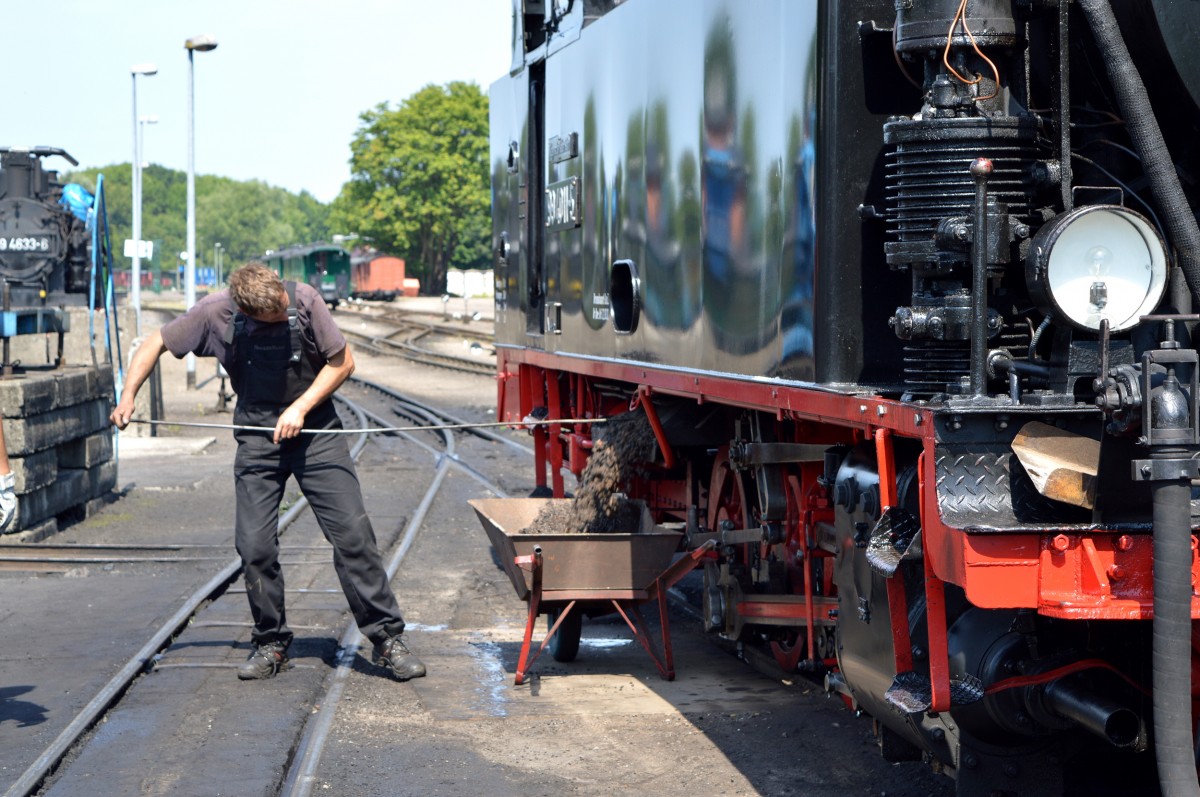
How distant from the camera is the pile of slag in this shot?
24.2 feet

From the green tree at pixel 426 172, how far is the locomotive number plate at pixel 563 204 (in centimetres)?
7522

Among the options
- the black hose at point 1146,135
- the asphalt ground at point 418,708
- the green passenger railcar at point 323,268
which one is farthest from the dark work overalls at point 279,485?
the green passenger railcar at point 323,268

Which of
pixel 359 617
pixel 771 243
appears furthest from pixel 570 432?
pixel 771 243

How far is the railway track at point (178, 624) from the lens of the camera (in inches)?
217

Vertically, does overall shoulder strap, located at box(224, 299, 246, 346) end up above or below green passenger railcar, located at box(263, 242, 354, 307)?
below

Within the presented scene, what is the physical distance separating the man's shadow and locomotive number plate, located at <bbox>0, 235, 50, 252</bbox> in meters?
11.2

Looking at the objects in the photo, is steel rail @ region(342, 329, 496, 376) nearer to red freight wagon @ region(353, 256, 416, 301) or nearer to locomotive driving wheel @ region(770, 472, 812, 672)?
locomotive driving wheel @ region(770, 472, 812, 672)

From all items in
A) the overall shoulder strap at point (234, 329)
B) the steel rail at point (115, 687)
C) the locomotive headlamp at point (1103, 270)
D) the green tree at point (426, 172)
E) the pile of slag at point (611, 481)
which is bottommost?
the steel rail at point (115, 687)

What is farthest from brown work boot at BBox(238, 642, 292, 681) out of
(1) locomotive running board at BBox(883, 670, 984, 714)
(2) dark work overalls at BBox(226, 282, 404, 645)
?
(1) locomotive running board at BBox(883, 670, 984, 714)

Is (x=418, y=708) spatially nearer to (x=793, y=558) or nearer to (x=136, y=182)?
(x=793, y=558)

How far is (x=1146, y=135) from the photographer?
13.1ft

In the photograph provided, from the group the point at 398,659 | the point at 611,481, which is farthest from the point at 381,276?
the point at 398,659

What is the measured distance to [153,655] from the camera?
290 inches

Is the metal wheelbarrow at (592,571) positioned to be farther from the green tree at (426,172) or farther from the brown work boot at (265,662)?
the green tree at (426,172)
